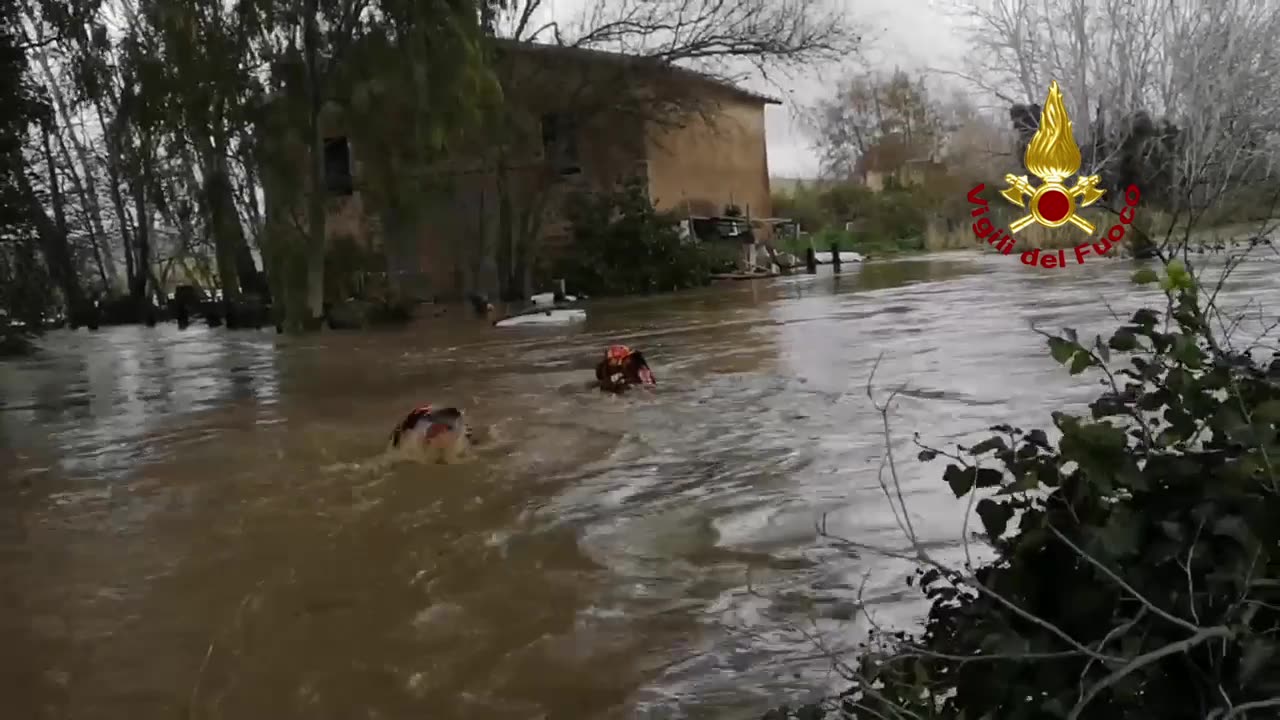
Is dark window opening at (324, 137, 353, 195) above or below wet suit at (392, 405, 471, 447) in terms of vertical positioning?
above

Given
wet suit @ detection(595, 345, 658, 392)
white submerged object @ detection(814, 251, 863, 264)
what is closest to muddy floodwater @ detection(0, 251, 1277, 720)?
wet suit @ detection(595, 345, 658, 392)

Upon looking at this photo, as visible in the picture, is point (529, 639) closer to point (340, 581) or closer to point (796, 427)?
point (340, 581)

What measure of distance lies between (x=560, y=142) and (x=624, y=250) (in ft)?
9.09

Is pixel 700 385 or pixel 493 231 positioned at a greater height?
pixel 493 231

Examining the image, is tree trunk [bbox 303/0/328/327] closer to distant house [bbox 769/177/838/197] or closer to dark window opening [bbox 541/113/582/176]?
dark window opening [bbox 541/113/582/176]

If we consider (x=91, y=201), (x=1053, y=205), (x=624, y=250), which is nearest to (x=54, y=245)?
(x=91, y=201)

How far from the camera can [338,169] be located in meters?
28.5

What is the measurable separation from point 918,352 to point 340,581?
18.3 feet

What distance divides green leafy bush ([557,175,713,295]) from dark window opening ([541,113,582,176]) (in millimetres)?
801

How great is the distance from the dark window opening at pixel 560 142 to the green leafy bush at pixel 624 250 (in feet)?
2.63

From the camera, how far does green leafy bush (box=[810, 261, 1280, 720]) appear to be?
136cm

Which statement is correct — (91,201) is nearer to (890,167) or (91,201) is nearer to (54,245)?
(54,245)

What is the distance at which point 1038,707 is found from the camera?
144cm

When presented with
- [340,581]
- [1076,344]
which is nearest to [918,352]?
[340,581]
